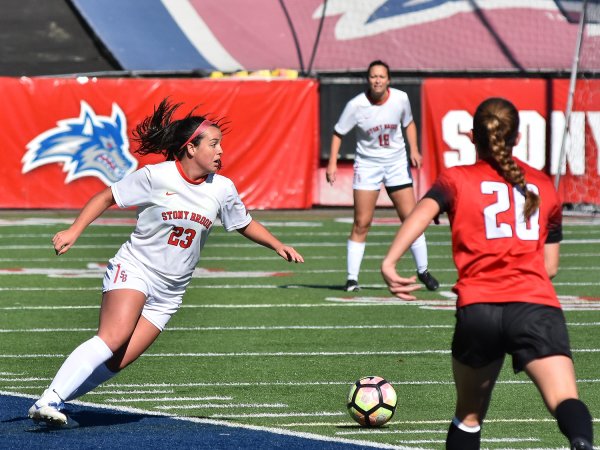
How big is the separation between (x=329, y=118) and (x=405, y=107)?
35.9ft

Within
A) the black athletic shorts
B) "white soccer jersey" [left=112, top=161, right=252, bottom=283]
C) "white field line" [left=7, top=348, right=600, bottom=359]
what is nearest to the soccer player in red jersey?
the black athletic shorts

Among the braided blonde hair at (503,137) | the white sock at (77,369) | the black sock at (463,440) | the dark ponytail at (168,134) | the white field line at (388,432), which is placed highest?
the braided blonde hair at (503,137)

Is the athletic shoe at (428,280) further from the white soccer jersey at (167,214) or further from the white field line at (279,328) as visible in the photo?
the white soccer jersey at (167,214)

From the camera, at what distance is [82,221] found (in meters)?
7.87

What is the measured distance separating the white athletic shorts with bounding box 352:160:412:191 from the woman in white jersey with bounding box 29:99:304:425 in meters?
6.78

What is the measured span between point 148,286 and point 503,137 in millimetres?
2675

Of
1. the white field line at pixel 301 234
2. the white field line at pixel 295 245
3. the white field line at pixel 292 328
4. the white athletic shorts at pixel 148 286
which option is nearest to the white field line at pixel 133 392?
the white athletic shorts at pixel 148 286

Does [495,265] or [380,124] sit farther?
[380,124]

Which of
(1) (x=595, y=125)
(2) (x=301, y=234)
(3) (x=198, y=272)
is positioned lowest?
(2) (x=301, y=234)

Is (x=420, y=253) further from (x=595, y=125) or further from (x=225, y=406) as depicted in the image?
(x=595, y=125)

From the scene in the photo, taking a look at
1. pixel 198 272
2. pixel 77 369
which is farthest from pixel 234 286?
pixel 77 369

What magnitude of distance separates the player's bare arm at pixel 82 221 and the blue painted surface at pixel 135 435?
102 centimetres

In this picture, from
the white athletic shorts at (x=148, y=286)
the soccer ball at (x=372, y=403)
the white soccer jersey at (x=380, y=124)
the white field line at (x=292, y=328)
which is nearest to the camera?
the white athletic shorts at (x=148, y=286)

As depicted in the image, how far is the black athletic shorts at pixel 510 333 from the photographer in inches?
237
